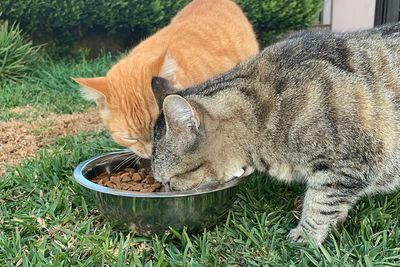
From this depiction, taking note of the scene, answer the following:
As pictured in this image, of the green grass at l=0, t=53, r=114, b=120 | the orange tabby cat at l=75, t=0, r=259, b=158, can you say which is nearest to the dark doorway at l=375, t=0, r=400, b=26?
the orange tabby cat at l=75, t=0, r=259, b=158

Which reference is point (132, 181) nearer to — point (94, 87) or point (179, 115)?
point (94, 87)

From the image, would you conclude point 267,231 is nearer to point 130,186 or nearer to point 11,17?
point 130,186

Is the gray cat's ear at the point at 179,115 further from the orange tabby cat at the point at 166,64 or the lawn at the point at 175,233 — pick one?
the lawn at the point at 175,233

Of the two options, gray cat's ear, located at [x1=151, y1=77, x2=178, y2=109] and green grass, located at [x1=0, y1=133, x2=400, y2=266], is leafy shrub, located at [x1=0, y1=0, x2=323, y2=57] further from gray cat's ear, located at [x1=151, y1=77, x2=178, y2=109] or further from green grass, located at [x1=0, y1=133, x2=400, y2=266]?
gray cat's ear, located at [x1=151, y1=77, x2=178, y2=109]

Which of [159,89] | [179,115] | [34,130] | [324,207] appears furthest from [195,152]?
[34,130]

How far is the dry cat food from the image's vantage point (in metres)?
2.55

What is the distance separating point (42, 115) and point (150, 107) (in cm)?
226

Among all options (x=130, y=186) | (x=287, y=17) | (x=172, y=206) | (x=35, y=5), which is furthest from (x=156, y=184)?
(x=287, y=17)

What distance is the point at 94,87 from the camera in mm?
2824

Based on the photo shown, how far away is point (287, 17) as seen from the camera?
7.54m

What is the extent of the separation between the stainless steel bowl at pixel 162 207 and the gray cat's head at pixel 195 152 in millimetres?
85

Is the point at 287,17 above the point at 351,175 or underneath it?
underneath

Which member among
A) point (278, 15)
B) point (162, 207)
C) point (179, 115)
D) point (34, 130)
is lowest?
point (278, 15)

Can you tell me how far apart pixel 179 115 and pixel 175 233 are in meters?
0.58
